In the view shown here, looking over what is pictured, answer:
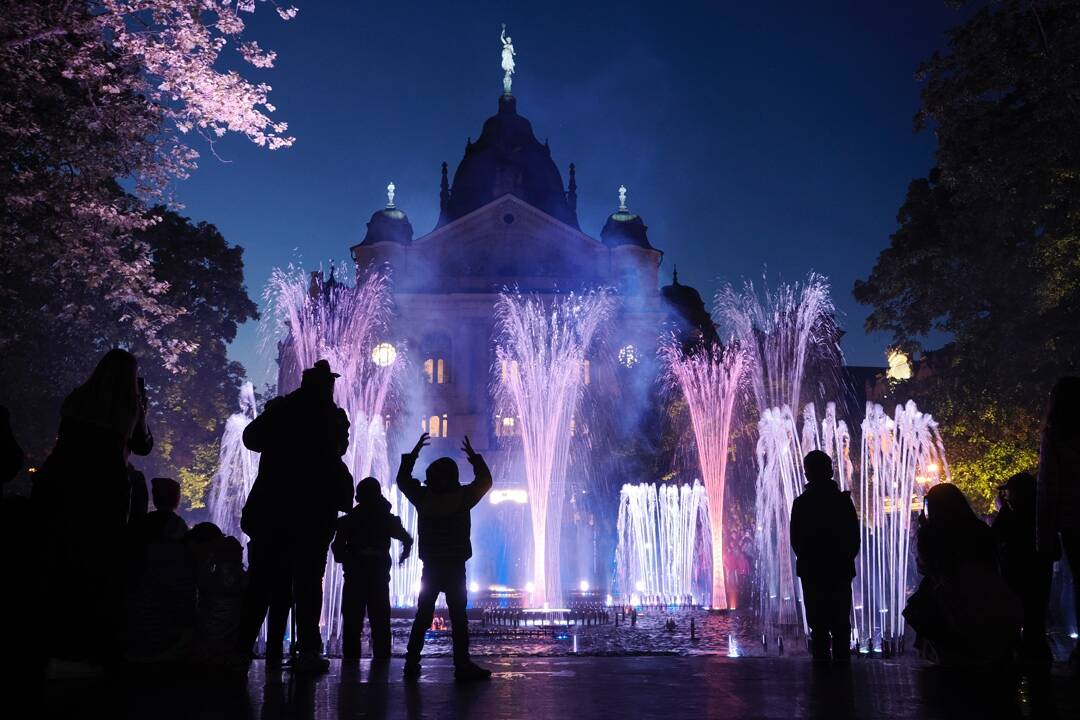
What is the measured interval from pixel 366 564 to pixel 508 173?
57363mm

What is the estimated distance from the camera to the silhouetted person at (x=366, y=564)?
30.0 feet

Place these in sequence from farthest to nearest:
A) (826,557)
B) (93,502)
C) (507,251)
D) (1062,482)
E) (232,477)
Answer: (507,251) < (232,477) < (826,557) < (1062,482) < (93,502)

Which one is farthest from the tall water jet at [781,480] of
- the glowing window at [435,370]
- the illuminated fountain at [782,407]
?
the glowing window at [435,370]

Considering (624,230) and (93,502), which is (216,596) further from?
(624,230)

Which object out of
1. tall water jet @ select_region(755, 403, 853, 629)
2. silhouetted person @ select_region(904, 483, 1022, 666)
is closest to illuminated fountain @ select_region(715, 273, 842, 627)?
tall water jet @ select_region(755, 403, 853, 629)

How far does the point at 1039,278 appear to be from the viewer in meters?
20.2

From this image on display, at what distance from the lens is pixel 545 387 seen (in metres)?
39.3

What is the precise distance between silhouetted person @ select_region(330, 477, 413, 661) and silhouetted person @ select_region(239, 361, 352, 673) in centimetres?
215

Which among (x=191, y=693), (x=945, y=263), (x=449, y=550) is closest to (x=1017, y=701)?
(x=449, y=550)

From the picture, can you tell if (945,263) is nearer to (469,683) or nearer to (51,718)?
(469,683)

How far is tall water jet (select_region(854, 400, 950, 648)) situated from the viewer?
922 inches

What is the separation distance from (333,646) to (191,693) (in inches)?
334

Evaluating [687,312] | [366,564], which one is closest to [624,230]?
[687,312]

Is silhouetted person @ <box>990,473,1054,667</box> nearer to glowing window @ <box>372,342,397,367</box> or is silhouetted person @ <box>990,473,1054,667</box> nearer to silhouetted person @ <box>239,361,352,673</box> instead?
silhouetted person @ <box>239,361,352,673</box>
